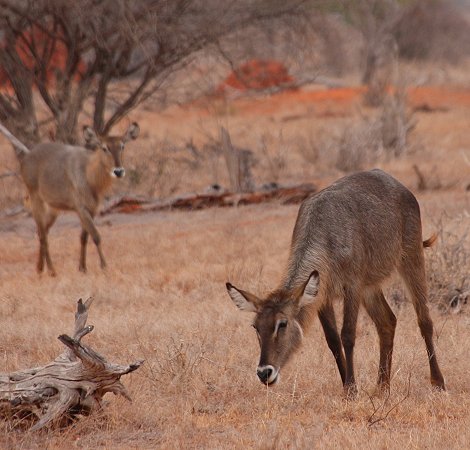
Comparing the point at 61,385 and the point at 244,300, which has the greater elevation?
the point at 244,300

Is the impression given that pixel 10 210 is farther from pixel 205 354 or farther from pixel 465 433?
pixel 465 433

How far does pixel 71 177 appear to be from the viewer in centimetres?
1228

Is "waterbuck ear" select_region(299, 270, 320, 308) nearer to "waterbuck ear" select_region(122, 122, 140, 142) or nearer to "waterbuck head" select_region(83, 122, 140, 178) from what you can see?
"waterbuck head" select_region(83, 122, 140, 178)

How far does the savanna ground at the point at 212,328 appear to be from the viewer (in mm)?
5946

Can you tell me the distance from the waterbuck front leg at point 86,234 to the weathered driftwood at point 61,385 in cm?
549

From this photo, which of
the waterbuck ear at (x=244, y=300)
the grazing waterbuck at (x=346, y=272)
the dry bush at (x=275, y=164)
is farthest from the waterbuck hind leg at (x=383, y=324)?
the dry bush at (x=275, y=164)

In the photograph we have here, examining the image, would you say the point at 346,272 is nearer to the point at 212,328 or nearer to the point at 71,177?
the point at 212,328

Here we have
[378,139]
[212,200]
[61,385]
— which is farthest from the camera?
[378,139]

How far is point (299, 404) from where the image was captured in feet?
21.3

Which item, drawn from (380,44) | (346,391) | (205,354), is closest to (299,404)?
Answer: (346,391)

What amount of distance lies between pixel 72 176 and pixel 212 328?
4366mm

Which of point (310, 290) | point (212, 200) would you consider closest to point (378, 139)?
point (212, 200)

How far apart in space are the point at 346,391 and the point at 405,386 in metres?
0.57

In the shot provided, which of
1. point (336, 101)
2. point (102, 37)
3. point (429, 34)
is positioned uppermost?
point (102, 37)
